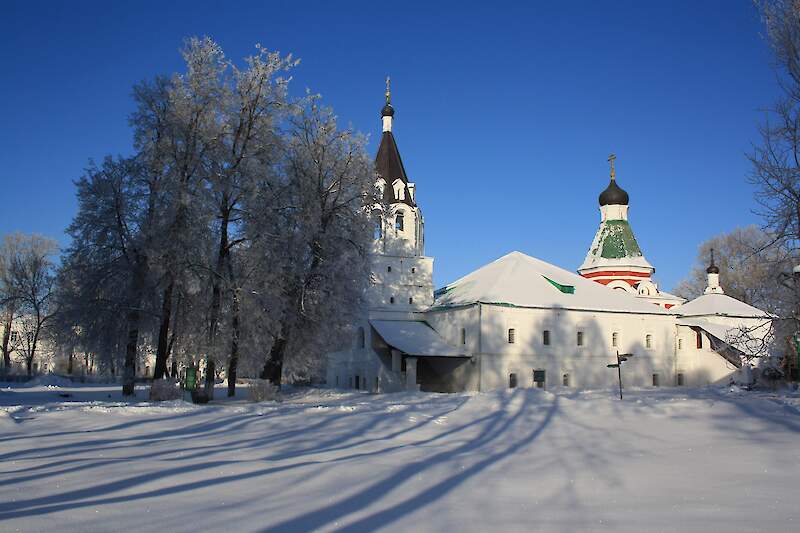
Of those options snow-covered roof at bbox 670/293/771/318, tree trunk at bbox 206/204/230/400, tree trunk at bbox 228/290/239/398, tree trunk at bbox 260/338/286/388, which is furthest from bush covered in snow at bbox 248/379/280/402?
snow-covered roof at bbox 670/293/771/318

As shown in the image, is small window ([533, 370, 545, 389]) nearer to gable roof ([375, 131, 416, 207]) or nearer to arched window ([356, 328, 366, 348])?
arched window ([356, 328, 366, 348])

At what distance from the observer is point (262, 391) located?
24.5 m

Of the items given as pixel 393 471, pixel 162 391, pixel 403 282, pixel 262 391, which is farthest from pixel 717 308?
pixel 393 471

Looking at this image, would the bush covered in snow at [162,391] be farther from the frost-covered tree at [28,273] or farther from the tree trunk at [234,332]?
the frost-covered tree at [28,273]

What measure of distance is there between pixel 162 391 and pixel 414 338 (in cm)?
1991

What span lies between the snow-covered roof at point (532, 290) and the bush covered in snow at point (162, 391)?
2026 centimetres

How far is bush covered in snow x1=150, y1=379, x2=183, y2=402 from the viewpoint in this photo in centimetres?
2273

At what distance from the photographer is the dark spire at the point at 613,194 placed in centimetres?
5731

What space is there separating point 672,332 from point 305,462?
3911 cm

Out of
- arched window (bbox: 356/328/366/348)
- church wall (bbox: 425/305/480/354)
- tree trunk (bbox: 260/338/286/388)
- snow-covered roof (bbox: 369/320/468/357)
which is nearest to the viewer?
tree trunk (bbox: 260/338/286/388)

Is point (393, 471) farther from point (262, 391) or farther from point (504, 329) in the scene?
point (504, 329)

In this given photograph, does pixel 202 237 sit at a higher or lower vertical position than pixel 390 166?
lower

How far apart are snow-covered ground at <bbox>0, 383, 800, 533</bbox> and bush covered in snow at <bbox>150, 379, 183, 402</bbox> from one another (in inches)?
198

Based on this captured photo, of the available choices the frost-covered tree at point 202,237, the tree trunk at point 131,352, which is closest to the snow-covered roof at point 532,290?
the frost-covered tree at point 202,237
